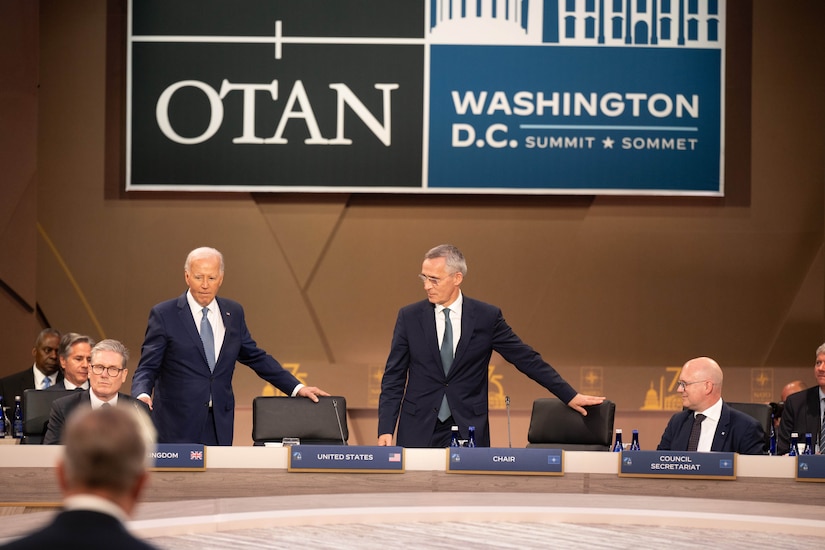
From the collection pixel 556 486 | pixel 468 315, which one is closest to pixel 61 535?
pixel 556 486

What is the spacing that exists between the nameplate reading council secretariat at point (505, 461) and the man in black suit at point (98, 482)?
94.1 inches

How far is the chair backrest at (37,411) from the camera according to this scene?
4672mm

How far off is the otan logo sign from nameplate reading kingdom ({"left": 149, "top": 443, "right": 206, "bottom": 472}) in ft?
11.6

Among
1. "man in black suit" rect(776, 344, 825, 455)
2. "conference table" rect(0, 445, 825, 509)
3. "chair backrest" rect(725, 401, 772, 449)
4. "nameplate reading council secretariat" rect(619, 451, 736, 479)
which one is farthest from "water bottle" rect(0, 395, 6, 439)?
"man in black suit" rect(776, 344, 825, 455)

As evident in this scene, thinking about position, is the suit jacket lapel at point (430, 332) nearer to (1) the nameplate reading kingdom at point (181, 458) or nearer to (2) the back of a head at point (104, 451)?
(1) the nameplate reading kingdom at point (181, 458)

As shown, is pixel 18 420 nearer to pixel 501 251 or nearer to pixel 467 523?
pixel 501 251

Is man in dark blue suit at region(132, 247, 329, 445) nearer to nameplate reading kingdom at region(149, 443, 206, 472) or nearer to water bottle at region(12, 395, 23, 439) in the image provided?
nameplate reading kingdom at region(149, 443, 206, 472)

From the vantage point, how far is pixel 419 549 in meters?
2.42

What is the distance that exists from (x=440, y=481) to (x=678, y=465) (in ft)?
2.50

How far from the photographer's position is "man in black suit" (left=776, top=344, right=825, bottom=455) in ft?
17.9

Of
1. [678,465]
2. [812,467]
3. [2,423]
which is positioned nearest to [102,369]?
[2,423]

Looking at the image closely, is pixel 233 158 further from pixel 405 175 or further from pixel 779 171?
pixel 779 171

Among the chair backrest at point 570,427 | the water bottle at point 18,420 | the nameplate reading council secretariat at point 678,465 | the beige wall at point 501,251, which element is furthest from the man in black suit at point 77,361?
the nameplate reading council secretariat at point 678,465

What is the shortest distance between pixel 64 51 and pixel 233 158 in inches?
49.0
